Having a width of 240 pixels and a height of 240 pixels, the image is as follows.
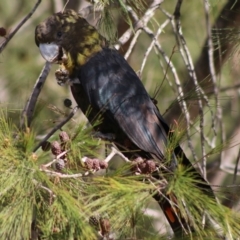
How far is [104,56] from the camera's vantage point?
3127mm

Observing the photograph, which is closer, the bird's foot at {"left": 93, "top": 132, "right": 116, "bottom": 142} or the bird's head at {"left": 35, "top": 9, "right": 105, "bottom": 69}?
the bird's foot at {"left": 93, "top": 132, "right": 116, "bottom": 142}

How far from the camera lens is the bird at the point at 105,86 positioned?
9.43 feet

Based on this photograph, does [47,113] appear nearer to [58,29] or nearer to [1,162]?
[58,29]

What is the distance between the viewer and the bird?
2873 mm

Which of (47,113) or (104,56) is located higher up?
(104,56)

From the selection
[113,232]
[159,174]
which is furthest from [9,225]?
[159,174]

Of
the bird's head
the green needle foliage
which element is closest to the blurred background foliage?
the bird's head

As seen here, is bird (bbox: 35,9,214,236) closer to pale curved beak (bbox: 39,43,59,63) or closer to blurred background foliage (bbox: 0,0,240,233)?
pale curved beak (bbox: 39,43,59,63)

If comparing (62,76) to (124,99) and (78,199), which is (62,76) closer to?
(124,99)

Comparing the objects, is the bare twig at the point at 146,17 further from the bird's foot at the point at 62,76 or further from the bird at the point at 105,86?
the bird's foot at the point at 62,76

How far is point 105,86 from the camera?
3021 millimetres

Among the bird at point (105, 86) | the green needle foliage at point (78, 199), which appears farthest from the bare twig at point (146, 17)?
the green needle foliage at point (78, 199)

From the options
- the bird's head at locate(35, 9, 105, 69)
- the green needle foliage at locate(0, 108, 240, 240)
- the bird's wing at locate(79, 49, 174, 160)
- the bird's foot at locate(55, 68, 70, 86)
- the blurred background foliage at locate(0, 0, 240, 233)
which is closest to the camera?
the green needle foliage at locate(0, 108, 240, 240)

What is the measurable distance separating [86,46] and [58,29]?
148 millimetres
